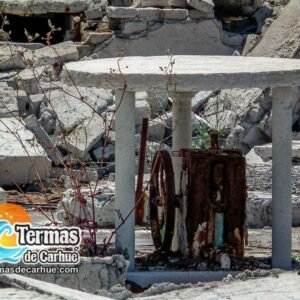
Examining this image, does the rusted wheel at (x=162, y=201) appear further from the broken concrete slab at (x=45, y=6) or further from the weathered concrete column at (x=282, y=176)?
the broken concrete slab at (x=45, y=6)

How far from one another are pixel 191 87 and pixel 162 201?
1.19 m

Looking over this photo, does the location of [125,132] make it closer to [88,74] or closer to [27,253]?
[88,74]

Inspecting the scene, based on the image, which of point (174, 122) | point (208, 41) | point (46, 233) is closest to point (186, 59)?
point (174, 122)

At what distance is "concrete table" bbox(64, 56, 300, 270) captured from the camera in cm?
894

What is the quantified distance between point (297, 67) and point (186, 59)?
46.4 inches

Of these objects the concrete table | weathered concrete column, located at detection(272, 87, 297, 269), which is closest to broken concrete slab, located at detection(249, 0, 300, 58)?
the concrete table

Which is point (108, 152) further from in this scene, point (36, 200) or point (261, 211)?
point (261, 211)

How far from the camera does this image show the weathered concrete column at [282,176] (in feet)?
31.0

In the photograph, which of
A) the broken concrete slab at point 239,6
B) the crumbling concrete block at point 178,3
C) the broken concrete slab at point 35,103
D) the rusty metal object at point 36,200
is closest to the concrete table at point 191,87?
the rusty metal object at point 36,200

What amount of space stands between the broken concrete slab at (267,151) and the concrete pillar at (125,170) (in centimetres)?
414

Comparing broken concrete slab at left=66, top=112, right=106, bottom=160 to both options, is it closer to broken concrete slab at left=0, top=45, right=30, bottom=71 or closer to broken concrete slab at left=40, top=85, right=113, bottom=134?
broken concrete slab at left=40, top=85, right=113, bottom=134

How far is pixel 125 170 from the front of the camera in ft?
30.1

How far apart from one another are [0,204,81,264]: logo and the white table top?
3.71 ft

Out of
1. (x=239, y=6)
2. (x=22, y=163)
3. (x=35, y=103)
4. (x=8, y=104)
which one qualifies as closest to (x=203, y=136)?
(x=22, y=163)
